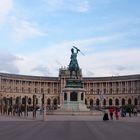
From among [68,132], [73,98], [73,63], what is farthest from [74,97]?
[68,132]

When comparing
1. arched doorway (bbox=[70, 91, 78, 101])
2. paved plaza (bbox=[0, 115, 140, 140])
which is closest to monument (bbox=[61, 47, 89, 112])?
arched doorway (bbox=[70, 91, 78, 101])

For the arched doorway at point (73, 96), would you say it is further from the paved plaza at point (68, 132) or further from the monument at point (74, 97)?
the paved plaza at point (68, 132)

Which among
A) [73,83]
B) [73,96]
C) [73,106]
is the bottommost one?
[73,106]

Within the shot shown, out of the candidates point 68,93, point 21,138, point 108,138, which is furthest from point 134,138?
point 68,93

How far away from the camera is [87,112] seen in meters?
80.9

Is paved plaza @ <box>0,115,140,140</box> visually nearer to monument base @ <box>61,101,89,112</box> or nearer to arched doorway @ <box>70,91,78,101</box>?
monument base @ <box>61,101,89,112</box>

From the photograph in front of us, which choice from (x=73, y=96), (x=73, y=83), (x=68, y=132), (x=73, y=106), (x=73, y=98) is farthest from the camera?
(x=73, y=83)

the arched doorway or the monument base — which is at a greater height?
the arched doorway

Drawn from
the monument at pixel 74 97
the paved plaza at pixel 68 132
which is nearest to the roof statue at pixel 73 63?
the monument at pixel 74 97

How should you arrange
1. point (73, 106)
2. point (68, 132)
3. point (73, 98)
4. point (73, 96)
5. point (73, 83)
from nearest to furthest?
point (68, 132)
point (73, 106)
point (73, 98)
point (73, 96)
point (73, 83)

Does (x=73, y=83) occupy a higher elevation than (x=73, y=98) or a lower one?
higher

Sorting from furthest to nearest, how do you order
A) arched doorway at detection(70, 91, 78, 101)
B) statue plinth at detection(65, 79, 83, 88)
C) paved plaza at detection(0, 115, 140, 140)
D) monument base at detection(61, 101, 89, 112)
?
statue plinth at detection(65, 79, 83, 88) < arched doorway at detection(70, 91, 78, 101) < monument base at detection(61, 101, 89, 112) < paved plaza at detection(0, 115, 140, 140)

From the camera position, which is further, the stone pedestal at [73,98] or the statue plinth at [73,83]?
the statue plinth at [73,83]

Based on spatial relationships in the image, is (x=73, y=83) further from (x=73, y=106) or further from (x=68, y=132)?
(x=68, y=132)
